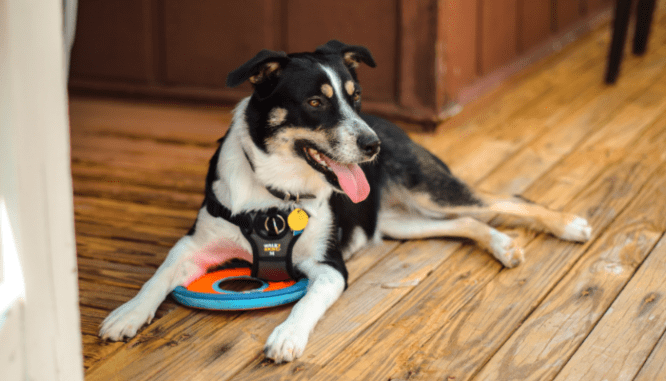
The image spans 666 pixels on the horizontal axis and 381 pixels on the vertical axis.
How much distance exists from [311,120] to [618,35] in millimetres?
3351

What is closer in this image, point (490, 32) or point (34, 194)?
point (34, 194)

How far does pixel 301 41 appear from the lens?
4312 millimetres

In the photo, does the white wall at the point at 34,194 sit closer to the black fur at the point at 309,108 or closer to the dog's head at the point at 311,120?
the black fur at the point at 309,108

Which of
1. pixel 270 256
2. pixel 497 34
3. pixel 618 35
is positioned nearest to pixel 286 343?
pixel 270 256

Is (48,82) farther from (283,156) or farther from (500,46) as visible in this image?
(500,46)

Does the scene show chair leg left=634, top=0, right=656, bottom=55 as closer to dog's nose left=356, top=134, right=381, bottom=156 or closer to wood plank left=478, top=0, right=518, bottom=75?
wood plank left=478, top=0, right=518, bottom=75

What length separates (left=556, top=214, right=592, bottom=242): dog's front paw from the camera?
259cm

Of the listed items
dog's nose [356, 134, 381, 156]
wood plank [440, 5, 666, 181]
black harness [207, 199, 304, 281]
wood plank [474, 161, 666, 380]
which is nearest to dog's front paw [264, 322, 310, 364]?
black harness [207, 199, 304, 281]

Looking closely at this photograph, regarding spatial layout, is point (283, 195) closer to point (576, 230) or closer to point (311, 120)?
point (311, 120)

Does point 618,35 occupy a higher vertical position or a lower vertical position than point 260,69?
lower

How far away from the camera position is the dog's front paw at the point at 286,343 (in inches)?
→ 73.3

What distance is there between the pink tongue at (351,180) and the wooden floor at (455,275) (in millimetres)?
327

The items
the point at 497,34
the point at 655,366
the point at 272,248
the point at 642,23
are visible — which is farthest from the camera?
the point at 642,23

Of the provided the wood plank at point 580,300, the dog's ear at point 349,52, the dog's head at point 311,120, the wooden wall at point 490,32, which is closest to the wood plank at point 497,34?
the wooden wall at point 490,32
